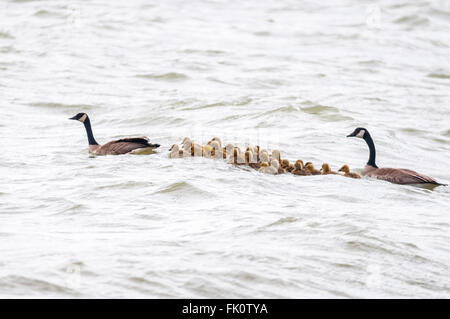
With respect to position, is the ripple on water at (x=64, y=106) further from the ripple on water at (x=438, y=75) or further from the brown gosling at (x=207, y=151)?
the ripple on water at (x=438, y=75)

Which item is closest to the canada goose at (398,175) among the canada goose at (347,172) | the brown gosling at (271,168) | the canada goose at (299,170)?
the canada goose at (347,172)

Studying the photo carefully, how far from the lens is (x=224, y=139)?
648 inches

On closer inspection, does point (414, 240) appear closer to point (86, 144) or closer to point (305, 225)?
point (305, 225)

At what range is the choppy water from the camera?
28.6ft

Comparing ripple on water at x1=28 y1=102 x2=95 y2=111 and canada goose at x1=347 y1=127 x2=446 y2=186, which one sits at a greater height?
canada goose at x1=347 y1=127 x2=446 y2=186

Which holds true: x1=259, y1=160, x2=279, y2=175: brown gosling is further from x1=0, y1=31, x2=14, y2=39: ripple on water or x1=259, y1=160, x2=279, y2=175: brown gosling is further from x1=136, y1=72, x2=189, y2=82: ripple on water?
x1=0, y1=31, x2=14, y2=39: ripple on water

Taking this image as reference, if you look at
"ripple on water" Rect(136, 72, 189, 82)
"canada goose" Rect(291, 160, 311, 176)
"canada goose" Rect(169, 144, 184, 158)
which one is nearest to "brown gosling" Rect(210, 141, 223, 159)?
"canada goose" Rect(169, 144, 184, 158)

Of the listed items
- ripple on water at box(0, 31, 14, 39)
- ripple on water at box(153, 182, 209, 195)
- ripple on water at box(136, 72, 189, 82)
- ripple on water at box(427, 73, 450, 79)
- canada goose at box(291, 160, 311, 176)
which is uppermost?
ripple on water at box(153, 182, 209, 195)

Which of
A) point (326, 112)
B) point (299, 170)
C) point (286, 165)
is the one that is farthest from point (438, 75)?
point (299, 170)

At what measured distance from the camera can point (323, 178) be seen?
13047mm

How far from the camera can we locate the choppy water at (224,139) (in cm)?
873

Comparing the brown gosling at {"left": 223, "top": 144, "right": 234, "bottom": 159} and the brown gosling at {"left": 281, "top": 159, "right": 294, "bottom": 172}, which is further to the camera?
the brown gosling at {"left": 223, "top": 144, "right": 234, "bottom": 159}
